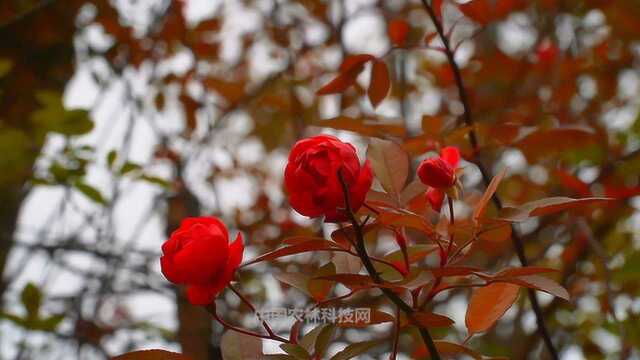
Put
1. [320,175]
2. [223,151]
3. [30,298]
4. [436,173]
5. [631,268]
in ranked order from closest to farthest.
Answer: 1. [320,175]
2. [436,173]
3. [631,268]
4. [30,298]
5. [223,151]

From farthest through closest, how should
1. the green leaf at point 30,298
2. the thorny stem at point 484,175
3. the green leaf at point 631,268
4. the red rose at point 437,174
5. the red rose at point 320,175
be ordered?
the green leaf at point 30,298 < the green leaf at point 631,268 < the thorny stem at point 484,175 < the red rose at point 437,174 < the red rose at point 320,175

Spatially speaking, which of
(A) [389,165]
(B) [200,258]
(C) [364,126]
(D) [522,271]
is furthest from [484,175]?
(B) [200,258]

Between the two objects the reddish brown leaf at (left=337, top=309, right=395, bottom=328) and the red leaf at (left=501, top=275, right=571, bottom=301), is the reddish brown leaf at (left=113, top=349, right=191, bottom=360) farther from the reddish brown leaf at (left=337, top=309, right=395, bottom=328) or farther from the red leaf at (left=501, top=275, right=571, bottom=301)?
the red leaf at (left=501, top=275, right=571, bottom=301)

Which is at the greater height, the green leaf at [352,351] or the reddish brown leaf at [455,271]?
the reddish brown leaf at [455,271]

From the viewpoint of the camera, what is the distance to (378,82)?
1.20m

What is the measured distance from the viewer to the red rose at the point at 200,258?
700mm

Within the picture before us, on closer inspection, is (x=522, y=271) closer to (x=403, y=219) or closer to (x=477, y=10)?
(x=403, y=219)

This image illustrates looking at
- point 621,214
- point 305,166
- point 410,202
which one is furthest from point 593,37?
point 305,166

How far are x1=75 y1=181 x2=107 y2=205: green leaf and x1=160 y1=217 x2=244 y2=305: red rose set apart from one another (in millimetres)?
1086

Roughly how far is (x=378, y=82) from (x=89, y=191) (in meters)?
0.84

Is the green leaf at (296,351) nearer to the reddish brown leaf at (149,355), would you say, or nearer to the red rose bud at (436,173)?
the reddish brown leaf at (149,355)

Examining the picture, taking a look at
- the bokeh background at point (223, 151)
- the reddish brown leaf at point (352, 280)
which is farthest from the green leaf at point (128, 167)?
the reddish brown leaf at point (352, 280)

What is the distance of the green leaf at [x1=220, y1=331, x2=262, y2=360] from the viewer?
0.77m

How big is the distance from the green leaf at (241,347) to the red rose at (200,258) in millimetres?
71
